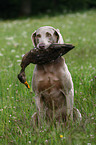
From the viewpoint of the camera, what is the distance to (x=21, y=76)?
3.01m

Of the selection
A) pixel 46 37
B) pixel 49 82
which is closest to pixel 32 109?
pixel 49 82

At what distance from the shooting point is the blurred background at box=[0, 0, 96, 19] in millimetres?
25594

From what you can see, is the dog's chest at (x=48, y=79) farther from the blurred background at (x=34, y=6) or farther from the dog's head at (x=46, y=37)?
the blurred background at (x=34, y=6)

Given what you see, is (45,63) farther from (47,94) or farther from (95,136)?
(95,136)

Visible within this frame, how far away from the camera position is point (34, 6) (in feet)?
91.4

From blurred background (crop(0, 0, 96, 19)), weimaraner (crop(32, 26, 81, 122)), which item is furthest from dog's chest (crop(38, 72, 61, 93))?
blurred background (crop(0, 0, 96, 19))

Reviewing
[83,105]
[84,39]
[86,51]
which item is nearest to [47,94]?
[83,105]

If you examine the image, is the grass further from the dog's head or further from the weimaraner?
the dog's head

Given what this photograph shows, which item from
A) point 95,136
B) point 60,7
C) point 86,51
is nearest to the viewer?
point 95,136

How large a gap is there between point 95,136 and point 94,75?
7.72 ft

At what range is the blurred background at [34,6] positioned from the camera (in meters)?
25.6

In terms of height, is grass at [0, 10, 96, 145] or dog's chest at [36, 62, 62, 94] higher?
dog's chest at [36, 62, 62, 94]

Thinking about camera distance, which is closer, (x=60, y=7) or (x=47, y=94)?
(x=47, y=94)

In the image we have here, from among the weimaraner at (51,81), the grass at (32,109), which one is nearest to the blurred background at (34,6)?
the grass at (32,109)
